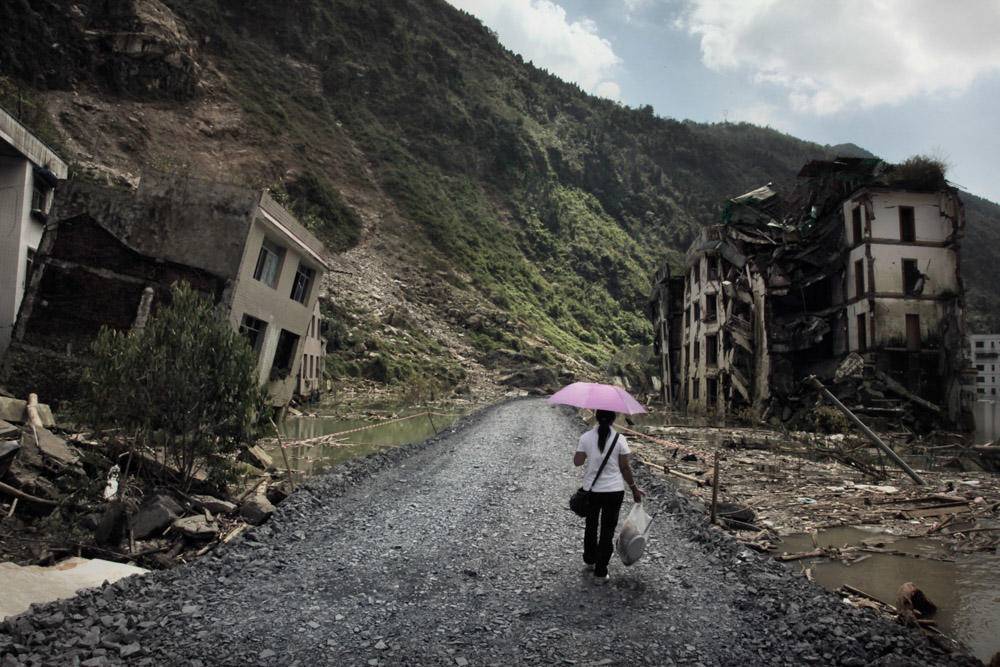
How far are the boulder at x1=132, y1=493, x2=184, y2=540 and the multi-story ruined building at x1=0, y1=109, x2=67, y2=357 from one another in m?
14.0

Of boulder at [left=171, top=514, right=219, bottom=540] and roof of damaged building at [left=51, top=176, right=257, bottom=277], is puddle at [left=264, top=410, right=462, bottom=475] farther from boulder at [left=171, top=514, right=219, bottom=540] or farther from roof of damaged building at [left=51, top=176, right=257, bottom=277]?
roof of damaged building at [left=51, top=176, right=257, bottom=277]

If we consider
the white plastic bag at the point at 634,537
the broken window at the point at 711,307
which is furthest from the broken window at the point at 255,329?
the broken window at the point at 711,307

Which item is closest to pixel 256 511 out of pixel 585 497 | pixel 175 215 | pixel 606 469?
pixel 585 497

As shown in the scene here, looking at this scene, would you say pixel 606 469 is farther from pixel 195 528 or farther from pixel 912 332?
pixel 912 332

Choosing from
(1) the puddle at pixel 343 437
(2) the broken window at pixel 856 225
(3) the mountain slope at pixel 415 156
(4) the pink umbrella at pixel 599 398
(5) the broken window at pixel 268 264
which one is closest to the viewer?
(4) the pink umbrella at pixel 599 398

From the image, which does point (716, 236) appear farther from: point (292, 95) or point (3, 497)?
point (292, 95)

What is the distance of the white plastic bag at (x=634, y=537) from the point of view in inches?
227

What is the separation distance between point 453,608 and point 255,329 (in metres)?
15.8

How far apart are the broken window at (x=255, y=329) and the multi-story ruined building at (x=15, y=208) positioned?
6.45 m

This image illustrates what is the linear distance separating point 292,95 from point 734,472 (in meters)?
75.0

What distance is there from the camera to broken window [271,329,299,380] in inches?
834

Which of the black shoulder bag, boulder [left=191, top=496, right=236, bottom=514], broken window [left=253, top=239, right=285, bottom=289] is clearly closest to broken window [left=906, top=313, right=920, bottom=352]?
the black shoulder bag

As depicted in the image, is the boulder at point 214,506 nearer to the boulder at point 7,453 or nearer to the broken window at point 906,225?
the boulder at point 7,453

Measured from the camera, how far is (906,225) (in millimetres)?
25078
